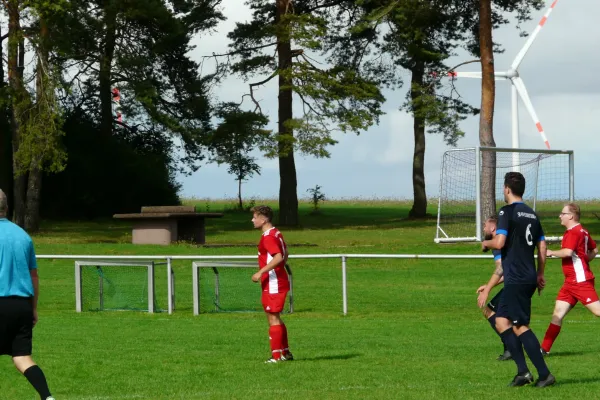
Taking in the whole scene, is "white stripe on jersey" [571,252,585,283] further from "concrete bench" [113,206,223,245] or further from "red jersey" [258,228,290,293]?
"concrete bench" [113,206,223,245]

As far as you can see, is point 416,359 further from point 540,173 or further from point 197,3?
point 197,3

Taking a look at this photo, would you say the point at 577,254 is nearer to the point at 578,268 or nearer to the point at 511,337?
the point at 578,268

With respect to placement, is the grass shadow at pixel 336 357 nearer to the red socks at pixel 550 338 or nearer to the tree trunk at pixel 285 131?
the red socks at pixel 550 338

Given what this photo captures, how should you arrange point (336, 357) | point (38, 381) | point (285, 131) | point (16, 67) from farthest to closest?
point (285, 131)
point (16, 67)
point (336, 357)
point (38, 381)

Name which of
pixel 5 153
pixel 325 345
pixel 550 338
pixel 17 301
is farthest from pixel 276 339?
pixel 5 153

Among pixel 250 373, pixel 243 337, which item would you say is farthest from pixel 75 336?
pixel 250 373

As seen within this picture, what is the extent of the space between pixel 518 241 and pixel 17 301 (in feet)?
14.5

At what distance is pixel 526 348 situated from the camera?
32.6ft

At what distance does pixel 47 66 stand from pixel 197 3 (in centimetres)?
1118

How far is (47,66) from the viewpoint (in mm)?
43000

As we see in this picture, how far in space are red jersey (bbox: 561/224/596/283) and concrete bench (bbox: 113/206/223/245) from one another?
2540 centimetres

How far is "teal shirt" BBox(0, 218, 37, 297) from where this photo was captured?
28.9 ft

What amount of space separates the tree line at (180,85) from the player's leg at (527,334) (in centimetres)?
3004

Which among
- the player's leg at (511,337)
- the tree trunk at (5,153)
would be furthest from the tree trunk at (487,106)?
the player's leg at (511,337)
